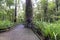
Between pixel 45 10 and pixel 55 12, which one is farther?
pixel 45 10

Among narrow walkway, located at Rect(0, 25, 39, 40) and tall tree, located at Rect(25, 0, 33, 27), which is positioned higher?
tall tree, located at Rect(25, 0, 33, 27)

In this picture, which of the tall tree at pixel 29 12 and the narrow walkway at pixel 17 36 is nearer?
the narrow walkway at pixel 17 36

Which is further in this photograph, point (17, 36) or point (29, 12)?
point (29, 12)

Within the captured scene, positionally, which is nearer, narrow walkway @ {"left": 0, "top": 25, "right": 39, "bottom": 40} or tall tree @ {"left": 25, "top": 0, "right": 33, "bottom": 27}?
narrow walkway @ {"left": 0, "top": 25, "right": 39, "bottom": 40}

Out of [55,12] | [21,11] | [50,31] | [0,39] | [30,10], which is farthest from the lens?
[21,11]

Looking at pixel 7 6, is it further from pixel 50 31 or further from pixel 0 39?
pixel 50 31

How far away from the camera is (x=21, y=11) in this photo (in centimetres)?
5862

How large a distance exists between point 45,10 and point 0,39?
24316mm

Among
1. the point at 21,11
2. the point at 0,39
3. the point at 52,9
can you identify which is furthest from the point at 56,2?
the point at 21,11

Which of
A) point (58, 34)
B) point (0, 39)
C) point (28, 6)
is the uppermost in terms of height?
point (28, 6)

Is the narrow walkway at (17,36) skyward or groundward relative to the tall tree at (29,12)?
groundward

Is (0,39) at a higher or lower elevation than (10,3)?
lower

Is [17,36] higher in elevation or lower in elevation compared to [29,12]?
lower

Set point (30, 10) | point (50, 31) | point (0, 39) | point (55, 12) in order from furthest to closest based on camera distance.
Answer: point (55, 12) < point (30, 10) < point (0, 39) < point (50, 31)
